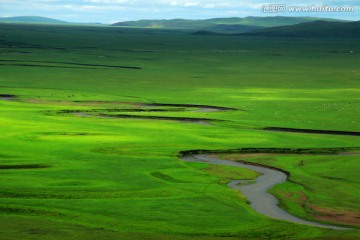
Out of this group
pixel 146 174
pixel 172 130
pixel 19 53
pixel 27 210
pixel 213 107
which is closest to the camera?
pixel 27 210

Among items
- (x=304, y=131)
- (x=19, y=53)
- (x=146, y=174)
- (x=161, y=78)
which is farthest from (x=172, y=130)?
(x=19, y=53)

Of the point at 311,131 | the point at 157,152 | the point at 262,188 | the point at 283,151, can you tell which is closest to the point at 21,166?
the point at 157,152

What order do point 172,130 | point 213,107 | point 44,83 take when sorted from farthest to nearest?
point 44,83 < point 213,107 < point 172,130

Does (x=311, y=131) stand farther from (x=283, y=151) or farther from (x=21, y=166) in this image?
(x=21, y=166)

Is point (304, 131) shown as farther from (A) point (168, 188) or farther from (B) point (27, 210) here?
(B) point (27, 210)

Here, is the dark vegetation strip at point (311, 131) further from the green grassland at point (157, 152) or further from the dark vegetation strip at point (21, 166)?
the dark vegetation strip at point (21, 166)

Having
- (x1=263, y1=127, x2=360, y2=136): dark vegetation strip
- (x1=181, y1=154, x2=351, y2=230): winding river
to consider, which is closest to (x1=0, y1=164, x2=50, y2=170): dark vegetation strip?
(x1=181, y1=154, x2=351, y2=230): winding river
